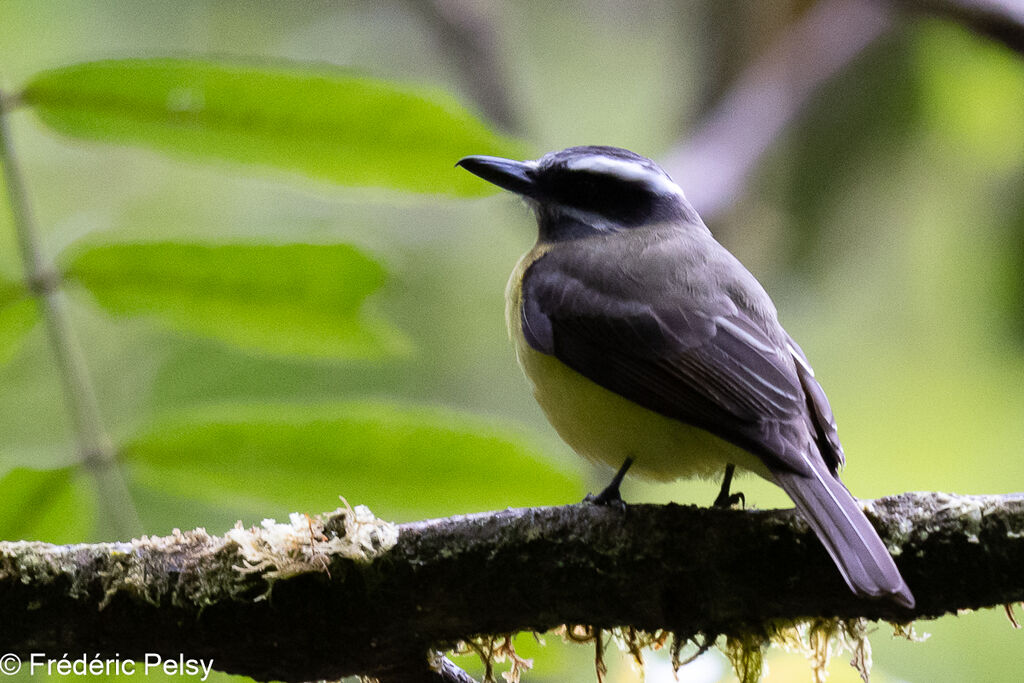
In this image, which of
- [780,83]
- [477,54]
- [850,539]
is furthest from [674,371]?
[780,83]

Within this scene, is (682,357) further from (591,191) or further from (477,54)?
(477,54)

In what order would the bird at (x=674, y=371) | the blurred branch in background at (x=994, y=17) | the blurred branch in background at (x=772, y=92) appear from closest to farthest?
the bird at (x=674, y=371), the blurred branch in background at (x=994, y=17), the blurred branch in background at (x=772, y=92)

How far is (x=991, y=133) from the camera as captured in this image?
230 inches

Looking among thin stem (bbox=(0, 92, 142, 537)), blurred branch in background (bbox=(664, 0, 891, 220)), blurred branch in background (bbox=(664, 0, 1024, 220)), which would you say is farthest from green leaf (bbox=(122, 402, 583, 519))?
blurred branch in background (bbox=(664, 0, 891, 220))

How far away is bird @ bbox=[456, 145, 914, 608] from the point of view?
2.02 metres

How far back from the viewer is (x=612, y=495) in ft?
7.13

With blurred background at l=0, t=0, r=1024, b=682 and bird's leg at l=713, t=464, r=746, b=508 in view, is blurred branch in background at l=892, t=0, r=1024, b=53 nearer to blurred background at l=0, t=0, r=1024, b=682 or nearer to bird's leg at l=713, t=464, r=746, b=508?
blurred background at l=0, t=0, r=1024, b=682

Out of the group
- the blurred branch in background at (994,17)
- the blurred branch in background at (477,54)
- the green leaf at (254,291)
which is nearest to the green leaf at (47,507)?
the green leaf at (254,291)

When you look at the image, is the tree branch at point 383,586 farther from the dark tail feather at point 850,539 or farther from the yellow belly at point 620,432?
the yellow belly at point 620,432

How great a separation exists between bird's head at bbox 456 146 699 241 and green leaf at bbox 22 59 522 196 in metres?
0.78

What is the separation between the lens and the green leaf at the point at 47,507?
211cm

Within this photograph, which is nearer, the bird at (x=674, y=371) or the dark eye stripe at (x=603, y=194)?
the bird at (x=674, y=371)

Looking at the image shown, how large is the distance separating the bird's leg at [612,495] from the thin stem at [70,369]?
1064 millimetres

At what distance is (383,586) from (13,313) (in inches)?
43.0
